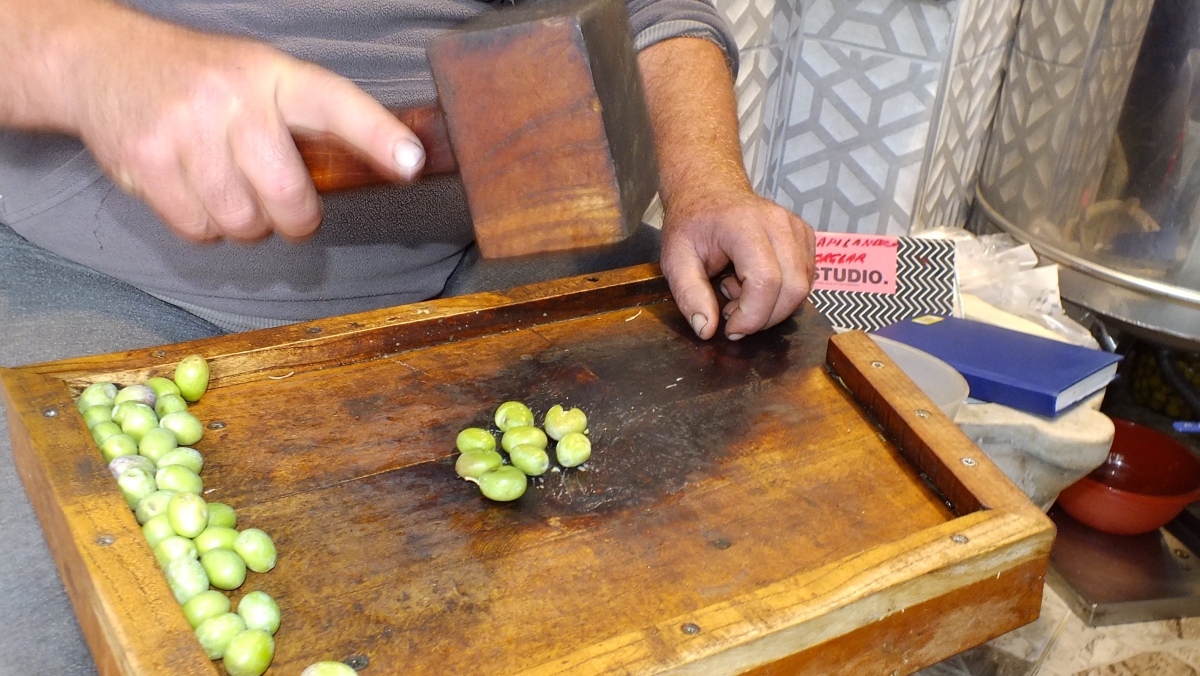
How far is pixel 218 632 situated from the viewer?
65 centimetres

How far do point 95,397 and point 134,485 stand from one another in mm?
153

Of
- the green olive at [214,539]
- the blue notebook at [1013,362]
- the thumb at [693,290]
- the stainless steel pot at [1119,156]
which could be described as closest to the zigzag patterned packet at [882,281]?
the blue notebook at [1013,362]

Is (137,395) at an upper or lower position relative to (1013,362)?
upper

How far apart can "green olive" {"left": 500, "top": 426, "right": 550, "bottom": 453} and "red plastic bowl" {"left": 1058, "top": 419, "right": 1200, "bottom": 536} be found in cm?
162

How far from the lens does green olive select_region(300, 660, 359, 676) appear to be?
0.62m

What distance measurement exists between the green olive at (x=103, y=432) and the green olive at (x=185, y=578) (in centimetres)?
17

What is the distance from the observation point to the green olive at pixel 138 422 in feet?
2.73

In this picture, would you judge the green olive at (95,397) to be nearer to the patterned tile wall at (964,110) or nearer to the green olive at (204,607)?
the green olive at (204,607)

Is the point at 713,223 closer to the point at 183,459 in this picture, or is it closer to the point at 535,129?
the point at 535,129

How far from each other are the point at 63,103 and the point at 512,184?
0.40 meters

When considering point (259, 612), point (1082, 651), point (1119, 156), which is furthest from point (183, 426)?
point (1119, 156)

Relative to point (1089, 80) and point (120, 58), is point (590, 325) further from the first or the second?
point (1089, 80)

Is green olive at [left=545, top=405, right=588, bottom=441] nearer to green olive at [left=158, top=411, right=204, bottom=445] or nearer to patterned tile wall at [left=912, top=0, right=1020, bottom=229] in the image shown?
green olive at [left=158, top=411, right=204, bottom=445]

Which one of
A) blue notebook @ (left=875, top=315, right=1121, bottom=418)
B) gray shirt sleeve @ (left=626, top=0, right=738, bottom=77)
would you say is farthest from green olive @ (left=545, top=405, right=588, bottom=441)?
blue notebook @ (left=875, top=315, right=1121, bottom=418)
